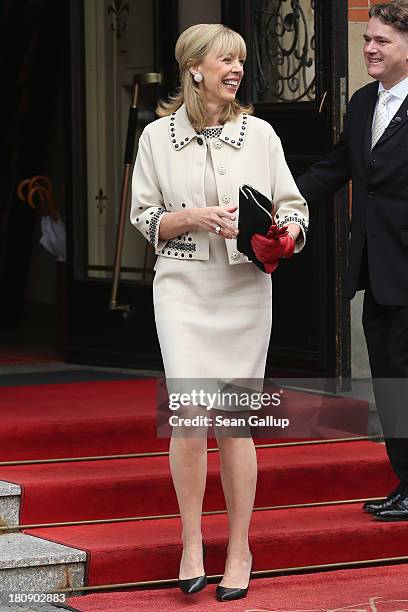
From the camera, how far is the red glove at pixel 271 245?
4602 mm

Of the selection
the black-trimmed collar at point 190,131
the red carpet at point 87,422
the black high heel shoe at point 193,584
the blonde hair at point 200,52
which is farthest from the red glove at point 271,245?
the red carpet at point 87,422

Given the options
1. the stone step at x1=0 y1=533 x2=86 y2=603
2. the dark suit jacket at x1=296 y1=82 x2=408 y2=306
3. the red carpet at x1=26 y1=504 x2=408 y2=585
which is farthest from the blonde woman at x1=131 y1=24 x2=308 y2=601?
the dark suit jacket at x1=296 y1=82 x2=408 y2=306

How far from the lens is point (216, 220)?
4.62 metres

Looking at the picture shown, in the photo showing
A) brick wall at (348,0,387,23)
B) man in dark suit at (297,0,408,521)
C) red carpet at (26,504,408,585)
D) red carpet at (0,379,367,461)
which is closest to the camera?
red carpet at (26,504,408,585)

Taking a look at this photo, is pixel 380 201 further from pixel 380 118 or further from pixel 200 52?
pixel 200 52

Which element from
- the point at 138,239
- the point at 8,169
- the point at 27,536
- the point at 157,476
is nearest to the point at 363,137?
the point at 157,476

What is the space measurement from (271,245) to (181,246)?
1.08 feet

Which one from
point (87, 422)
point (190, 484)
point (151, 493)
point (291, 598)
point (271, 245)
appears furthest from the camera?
point (87, 422)

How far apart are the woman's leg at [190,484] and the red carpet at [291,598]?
0.42ft

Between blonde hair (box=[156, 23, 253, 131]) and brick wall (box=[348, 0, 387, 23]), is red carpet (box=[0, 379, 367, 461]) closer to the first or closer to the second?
blonde hair (box=[156, 23, 253, 131])

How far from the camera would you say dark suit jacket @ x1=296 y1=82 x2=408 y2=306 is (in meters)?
5.32

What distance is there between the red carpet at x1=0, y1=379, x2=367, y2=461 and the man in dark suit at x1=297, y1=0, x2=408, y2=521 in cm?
82

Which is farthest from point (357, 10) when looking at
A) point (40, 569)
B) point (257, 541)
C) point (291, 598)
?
point (40, 569)

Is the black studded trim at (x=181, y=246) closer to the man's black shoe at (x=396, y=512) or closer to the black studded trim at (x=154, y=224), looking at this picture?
the black studded trim at (x=154, y=224)
